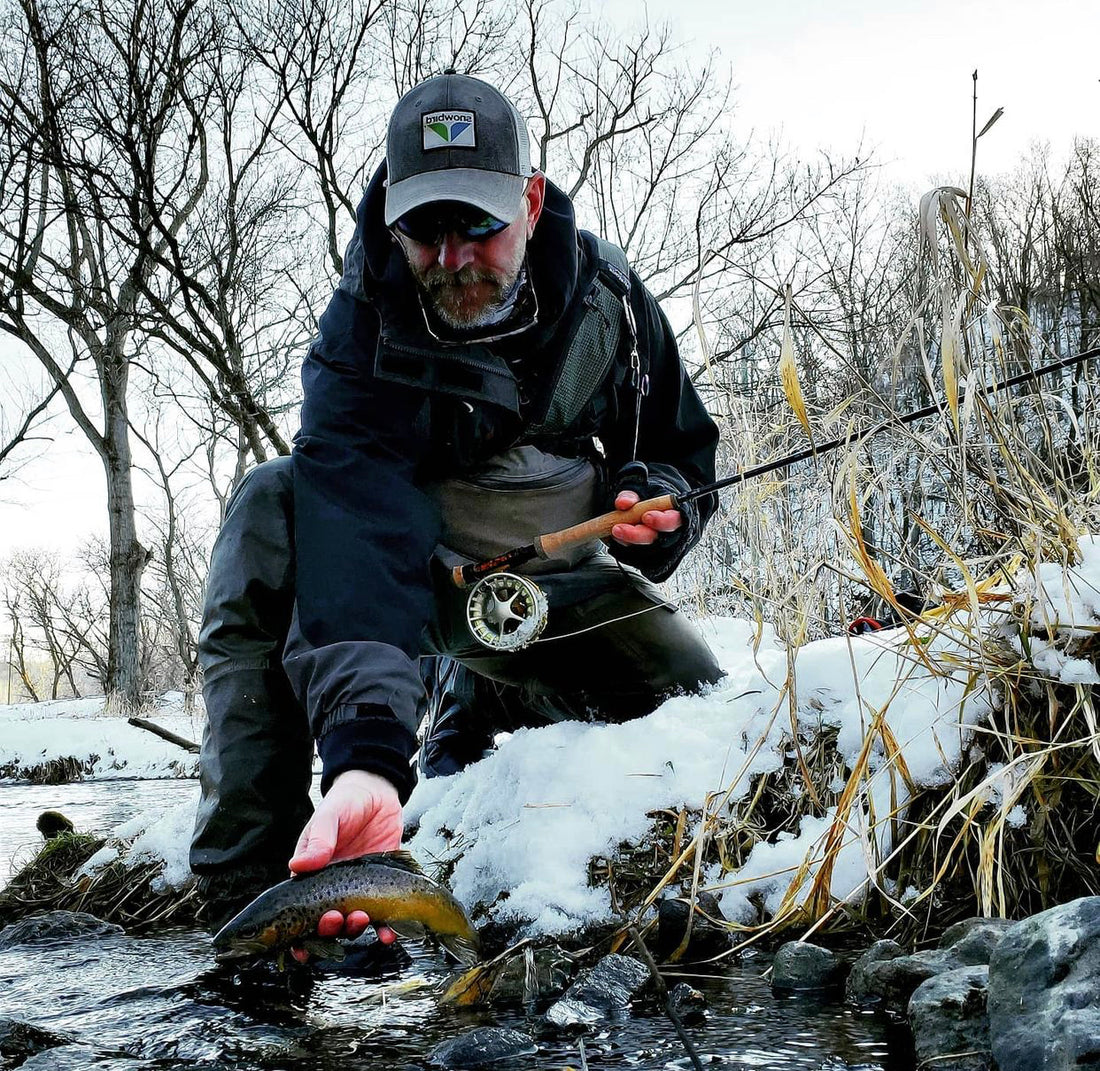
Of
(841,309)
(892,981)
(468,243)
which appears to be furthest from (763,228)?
(892,981)

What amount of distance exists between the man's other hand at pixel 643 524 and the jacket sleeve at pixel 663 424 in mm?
257

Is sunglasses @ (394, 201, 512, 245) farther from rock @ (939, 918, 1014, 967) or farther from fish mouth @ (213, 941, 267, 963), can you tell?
rock @ (939, 918, 1014, 967)

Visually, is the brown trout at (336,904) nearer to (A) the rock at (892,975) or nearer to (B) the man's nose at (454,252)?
(A) the rock at (892,975)

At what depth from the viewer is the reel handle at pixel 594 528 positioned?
2914mm

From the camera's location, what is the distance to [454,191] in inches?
101

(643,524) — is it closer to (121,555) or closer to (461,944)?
(461,944)

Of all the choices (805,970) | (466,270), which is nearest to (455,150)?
(466,270)

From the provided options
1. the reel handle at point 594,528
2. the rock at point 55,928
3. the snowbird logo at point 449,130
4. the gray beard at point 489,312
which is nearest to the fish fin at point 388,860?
the reel handle at point 594,528

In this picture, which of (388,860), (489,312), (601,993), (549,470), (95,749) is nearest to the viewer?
(388,860)

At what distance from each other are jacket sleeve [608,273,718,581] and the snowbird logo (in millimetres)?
807

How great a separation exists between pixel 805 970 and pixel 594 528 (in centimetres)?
134

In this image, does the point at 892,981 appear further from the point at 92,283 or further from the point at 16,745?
the point at 92,283

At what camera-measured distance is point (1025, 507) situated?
89.3 inches

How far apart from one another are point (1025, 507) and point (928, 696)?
491 mm
